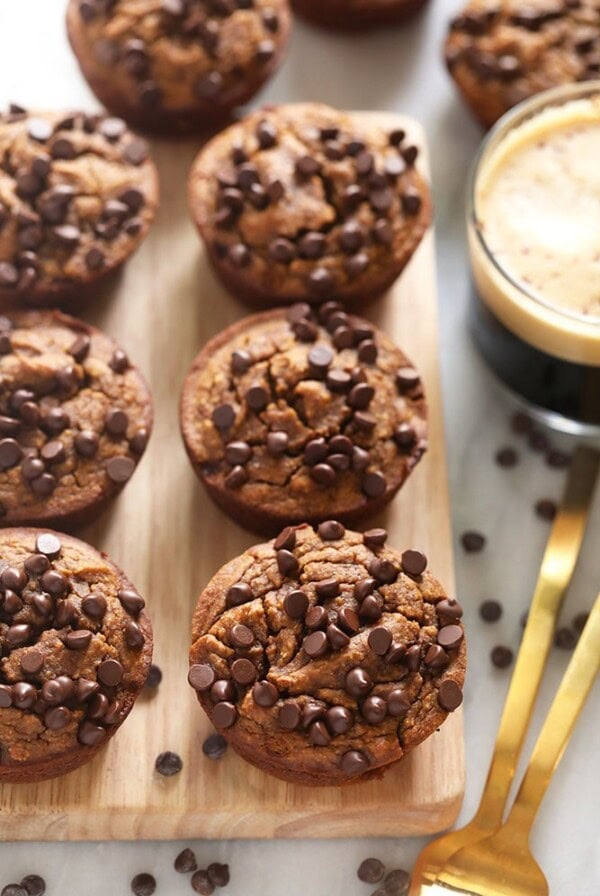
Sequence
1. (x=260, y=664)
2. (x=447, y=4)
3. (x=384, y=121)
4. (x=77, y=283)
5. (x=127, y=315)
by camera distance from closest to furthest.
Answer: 1. (x=260, y=664)
2. (x=77, y=283)
3. (x=127, y=315)
4. (x=384, y=121)
5. (x=447, y=4)

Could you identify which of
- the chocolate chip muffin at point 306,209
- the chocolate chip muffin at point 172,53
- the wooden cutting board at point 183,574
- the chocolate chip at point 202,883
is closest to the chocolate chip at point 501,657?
the wooden cutting board at point 183,574

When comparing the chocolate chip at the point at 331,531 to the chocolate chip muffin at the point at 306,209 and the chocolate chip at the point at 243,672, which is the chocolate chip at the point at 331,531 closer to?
the chocolate chip at the point at 243,672

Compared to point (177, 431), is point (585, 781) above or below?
below

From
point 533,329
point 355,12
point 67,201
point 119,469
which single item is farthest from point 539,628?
point 355,12

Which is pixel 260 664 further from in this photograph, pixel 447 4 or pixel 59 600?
pixel 447 4

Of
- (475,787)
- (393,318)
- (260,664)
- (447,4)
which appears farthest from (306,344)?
(447,4)

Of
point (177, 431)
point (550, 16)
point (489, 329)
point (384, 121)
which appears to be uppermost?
point (550, 16)

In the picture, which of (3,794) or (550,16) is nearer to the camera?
A: (3,794)

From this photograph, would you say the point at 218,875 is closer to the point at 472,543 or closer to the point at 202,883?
the point at 202,883
